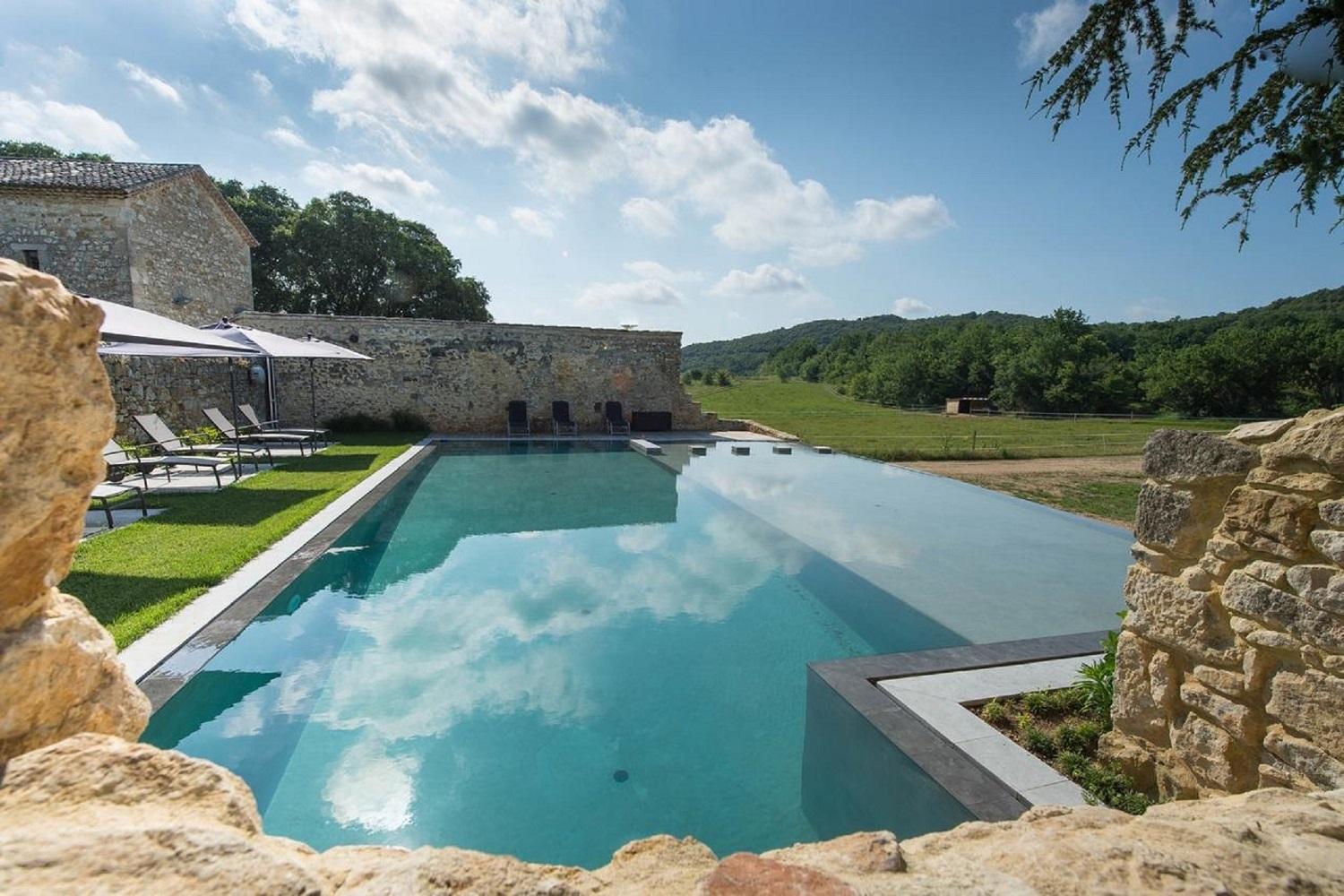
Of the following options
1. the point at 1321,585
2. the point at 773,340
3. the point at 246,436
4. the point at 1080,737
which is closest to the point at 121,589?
the point at 1080,737

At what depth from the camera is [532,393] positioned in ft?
56.7

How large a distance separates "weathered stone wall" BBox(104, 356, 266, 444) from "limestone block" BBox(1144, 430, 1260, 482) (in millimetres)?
13955

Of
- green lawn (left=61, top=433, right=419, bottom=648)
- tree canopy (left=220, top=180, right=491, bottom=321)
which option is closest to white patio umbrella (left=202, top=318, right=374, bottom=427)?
green lawn (left=61, top=433, right=419, bottom=648)

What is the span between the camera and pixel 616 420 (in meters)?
17.5

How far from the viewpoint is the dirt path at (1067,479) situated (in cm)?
936

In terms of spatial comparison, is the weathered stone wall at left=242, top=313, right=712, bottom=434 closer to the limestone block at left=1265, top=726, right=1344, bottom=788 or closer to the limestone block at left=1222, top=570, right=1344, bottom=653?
the limestone block at left=1222, top=570, right=1344, bottom=653

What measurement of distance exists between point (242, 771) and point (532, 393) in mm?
14770

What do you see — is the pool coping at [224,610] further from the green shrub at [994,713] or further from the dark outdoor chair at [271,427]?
the dark outdoor chair at [271,427]

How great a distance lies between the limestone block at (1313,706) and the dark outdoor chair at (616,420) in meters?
15.6

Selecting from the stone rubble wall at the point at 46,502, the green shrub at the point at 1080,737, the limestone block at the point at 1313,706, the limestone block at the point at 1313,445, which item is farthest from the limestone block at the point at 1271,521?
the stone rubble wall at the point at 46,502

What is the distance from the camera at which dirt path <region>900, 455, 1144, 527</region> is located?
936cm

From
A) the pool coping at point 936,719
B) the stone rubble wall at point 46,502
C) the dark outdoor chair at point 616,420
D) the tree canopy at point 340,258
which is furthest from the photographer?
the tree canopy at point 340,258

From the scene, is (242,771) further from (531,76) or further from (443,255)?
(443,255)

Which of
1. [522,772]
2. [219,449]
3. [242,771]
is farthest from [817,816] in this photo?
[219,449]
